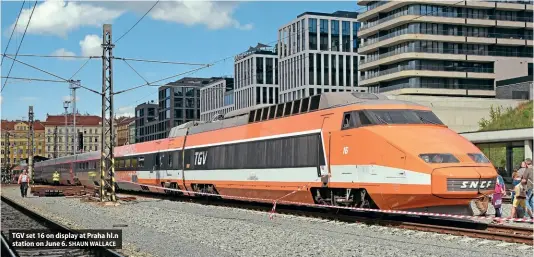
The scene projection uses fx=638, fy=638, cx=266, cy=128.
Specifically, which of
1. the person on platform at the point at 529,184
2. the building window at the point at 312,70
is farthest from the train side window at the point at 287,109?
the building window at the point at 312,70

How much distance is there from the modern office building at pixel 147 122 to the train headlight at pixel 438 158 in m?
132

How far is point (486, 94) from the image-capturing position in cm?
8569

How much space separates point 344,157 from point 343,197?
1.14 metres

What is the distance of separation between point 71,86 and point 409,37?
41.8 m

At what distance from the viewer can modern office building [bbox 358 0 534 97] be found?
82.3 meters

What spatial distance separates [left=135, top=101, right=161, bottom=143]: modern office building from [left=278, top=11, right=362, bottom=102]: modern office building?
51.7 metres

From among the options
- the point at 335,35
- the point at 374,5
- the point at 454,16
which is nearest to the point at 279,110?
the point at 454,16

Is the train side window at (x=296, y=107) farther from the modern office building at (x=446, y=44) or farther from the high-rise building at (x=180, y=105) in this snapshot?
the high-rise building at (x=180, y=105)

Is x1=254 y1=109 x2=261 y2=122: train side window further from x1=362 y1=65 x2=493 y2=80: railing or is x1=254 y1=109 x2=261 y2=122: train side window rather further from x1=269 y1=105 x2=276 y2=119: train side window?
x1=362 y1=65 x2=493 y2=80: railing

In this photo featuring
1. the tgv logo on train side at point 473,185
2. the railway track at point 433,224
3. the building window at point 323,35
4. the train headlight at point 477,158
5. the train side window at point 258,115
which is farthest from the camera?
the building window at point 323,35

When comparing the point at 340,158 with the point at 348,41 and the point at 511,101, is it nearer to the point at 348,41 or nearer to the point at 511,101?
the point at 511,101

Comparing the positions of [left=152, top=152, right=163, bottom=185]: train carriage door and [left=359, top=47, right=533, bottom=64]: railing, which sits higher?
A: [left=359, top=47, right=533, bottom=64]: railing

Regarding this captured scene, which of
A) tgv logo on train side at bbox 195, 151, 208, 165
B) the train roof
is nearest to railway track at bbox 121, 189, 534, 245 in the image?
the train roof

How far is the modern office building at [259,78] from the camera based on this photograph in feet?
356
